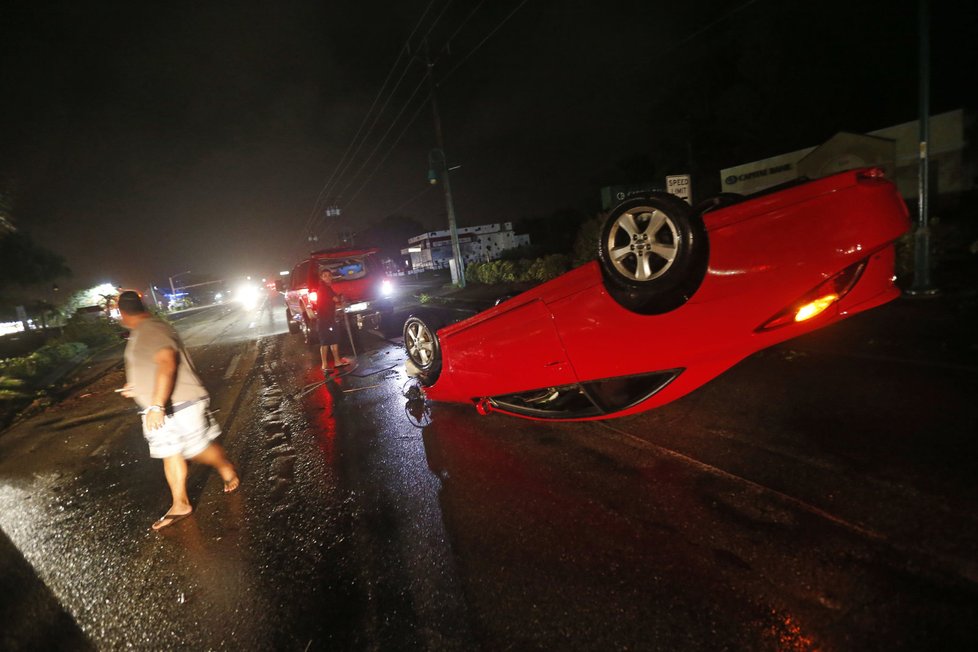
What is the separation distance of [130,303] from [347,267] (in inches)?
317

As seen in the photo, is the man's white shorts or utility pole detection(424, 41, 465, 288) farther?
utility pole detection(424, 41, 465, 288)

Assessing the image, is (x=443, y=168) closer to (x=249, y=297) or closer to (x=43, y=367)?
(x=43, y=367)

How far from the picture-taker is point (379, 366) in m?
7.54

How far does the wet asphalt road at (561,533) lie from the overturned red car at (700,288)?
0.74 m

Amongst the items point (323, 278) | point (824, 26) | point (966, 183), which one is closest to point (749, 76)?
point (824, 26)

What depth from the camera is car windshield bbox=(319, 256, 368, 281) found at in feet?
36.2

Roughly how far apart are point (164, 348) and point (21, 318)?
2299 centimetres

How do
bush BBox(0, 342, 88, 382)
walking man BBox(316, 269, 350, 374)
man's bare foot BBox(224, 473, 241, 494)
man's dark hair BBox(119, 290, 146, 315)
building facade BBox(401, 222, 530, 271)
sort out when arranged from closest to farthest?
man's dark hair BBox(119, 290, 146, 315) → man's bare foot BBox(224, 473, 241, 494) → walking man BBox(316, 269, 350, 374) → bush BBox(0, 342, 88, 382) → building facade BBox(401, 222, 530, 271)

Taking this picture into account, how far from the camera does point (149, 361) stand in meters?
3.15

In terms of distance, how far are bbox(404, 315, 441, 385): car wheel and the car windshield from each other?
687 centimetres

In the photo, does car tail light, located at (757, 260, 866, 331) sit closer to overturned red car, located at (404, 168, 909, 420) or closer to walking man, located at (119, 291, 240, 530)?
overturned red car, located at (404, 168, 909, 420)

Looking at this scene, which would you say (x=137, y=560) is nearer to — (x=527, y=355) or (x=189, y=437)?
(x=189, y=437)

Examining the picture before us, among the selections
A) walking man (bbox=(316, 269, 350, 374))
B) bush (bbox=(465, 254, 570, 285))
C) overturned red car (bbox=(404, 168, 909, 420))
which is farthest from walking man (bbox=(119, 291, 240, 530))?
bush (bbox=(465, 254, 570, 285))

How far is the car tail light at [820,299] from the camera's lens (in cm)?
253
